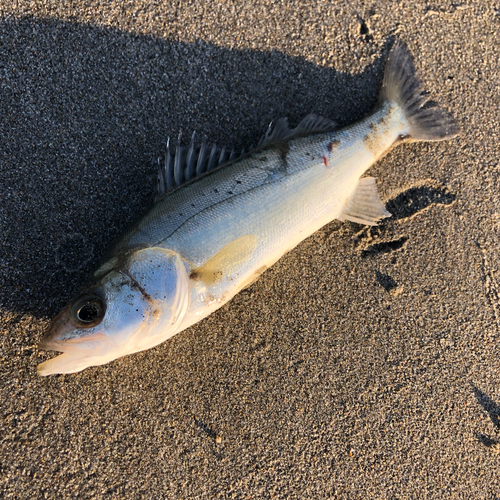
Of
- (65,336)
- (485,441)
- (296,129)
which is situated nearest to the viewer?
(65,336)

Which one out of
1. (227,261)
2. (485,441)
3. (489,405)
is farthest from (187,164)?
(485,441)

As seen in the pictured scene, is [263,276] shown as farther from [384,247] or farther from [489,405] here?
[489,405]

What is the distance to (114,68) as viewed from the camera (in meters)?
2.50

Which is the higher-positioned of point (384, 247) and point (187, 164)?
point (187, 164)

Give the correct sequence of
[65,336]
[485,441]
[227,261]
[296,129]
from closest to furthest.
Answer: [65,336] → [227,261] → [296,129] → [485,441]

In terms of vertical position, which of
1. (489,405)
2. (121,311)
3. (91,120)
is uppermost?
(91,120)

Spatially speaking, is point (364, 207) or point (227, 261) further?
point (364, 207)

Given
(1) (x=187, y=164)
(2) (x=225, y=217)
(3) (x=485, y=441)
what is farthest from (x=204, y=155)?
(3) (x=485, y=441)

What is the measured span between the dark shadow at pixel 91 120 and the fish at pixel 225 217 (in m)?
0.27

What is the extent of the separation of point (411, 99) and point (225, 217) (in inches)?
65.8

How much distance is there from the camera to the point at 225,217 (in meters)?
2.10

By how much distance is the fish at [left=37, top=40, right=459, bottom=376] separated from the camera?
188cm

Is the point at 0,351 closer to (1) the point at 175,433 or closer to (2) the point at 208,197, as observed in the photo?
(1) the point at 175,433

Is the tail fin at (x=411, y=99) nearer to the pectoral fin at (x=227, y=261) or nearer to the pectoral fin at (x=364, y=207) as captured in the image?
the pectoral fin at (x=364, y=207)
